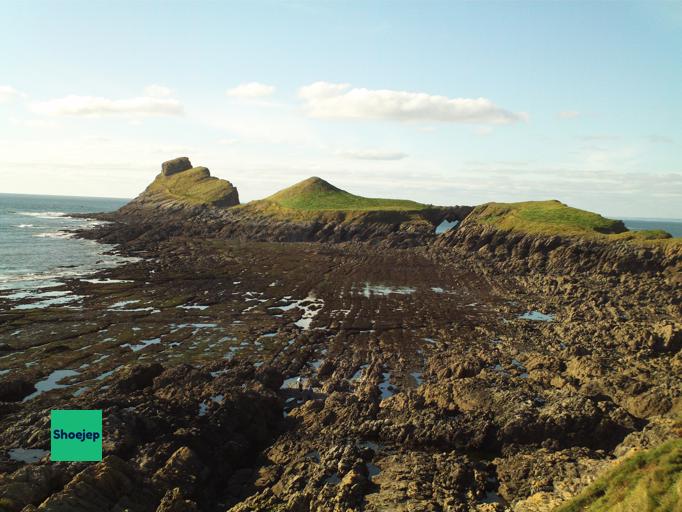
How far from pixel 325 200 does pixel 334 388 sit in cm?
13780

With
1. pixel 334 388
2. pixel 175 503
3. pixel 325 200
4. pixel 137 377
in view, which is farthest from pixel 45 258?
pixel 325 200

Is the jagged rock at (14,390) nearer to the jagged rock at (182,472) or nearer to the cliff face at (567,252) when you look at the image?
the jagged rock at (182,472)

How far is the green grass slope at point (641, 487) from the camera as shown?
13.7 meters

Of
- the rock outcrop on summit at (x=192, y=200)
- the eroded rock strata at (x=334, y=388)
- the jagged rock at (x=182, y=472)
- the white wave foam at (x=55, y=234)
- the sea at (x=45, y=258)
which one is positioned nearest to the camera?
the jagged rock at (x=182, y=472)

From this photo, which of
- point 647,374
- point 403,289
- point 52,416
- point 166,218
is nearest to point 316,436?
point 52,416

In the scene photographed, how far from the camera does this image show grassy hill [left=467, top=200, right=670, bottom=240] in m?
94.7

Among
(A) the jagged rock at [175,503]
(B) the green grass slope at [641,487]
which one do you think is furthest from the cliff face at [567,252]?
(A) the jagged rock at [175,503]

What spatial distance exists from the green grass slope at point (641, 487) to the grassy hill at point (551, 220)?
8372 centimetres

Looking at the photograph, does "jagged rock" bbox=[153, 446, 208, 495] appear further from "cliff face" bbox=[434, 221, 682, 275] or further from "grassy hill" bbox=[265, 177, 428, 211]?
"grassy hill" bbox=[265, 177, 428, 211]

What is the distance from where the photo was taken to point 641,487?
14.6m

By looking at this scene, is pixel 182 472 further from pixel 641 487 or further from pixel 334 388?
pixel 641 487

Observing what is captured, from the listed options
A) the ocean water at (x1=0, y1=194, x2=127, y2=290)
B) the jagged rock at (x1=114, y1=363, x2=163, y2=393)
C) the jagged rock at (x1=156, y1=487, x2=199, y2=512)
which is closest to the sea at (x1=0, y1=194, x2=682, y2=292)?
the ocean water at (x1=0, y1=194, x2=127, y2=290)

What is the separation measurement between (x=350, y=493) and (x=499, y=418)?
9.99 meters

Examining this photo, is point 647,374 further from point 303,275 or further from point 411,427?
point 303,275
